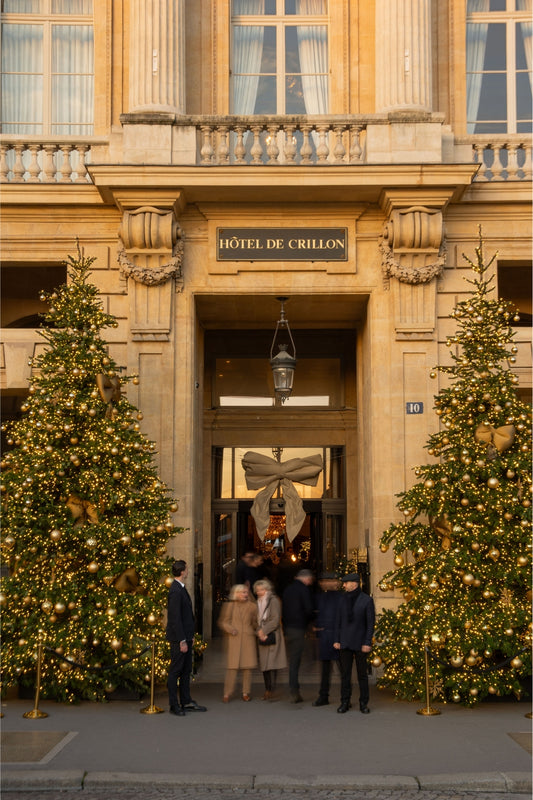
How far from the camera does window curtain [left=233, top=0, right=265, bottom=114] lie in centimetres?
1491

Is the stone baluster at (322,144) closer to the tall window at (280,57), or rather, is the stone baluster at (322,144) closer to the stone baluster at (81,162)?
the tall window at (280,57)

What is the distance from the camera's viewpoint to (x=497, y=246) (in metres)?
13.9

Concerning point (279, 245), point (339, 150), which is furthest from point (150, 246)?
point (339, 150)

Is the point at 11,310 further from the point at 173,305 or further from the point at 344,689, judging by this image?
the point at 344,689

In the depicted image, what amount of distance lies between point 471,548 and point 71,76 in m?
9.82

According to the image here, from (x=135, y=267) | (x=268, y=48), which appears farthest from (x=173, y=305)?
(x=268, y=48)

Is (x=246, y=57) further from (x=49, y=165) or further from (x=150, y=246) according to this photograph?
(x=150, y=246)

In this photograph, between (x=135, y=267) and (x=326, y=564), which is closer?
(x=135, y=267)

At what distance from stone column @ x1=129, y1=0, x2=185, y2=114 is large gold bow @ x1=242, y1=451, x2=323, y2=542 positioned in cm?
684

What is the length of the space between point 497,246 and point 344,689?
22.9 feet

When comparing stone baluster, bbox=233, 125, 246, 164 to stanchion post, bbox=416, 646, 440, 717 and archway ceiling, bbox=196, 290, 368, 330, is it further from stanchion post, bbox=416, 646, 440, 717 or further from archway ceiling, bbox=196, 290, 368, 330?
stanchion post, bbox=416, 646, 440, 717

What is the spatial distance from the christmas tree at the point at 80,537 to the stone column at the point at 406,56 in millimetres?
5840

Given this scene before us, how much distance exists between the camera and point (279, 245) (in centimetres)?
1380

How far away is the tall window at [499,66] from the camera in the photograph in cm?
1472
